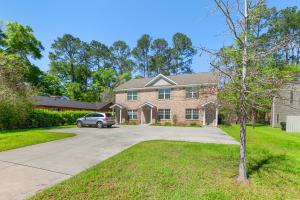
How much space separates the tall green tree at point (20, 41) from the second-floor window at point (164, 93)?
22.6 m

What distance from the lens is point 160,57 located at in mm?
58656

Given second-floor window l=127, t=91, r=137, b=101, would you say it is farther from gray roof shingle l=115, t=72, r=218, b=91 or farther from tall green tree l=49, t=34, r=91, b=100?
tall green tree l=49, t=34, r=91, b=100

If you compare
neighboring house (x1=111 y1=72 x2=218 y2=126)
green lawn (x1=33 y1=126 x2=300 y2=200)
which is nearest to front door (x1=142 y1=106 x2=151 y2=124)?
neighboring house (x1=111 y1=72 x2=218 y2=126)

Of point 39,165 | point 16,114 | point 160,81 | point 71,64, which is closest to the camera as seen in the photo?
point 39,165

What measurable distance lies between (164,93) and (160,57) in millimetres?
30495

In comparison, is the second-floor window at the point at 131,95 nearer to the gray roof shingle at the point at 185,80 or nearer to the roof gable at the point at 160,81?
the gray roof shingle at the point at 185,80

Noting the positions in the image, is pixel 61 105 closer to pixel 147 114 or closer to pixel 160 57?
pixel 147 114

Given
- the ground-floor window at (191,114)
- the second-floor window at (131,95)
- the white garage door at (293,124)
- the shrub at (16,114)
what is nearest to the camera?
the shrub at (16,114)

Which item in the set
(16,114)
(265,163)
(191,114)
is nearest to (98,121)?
(16,114)

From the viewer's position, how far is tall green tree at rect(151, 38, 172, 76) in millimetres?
58719

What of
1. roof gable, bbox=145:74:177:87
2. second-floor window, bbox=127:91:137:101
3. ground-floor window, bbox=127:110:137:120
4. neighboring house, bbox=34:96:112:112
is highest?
roof gable, bbox=145:74:177:87

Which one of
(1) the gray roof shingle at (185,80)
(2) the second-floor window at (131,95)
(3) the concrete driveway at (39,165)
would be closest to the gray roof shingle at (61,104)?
(1) the gray roof shingle at (185,80)

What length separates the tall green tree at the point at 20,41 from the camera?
31.7 m

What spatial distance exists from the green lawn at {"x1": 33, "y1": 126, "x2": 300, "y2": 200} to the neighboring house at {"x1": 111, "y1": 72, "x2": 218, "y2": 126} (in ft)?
61.4
